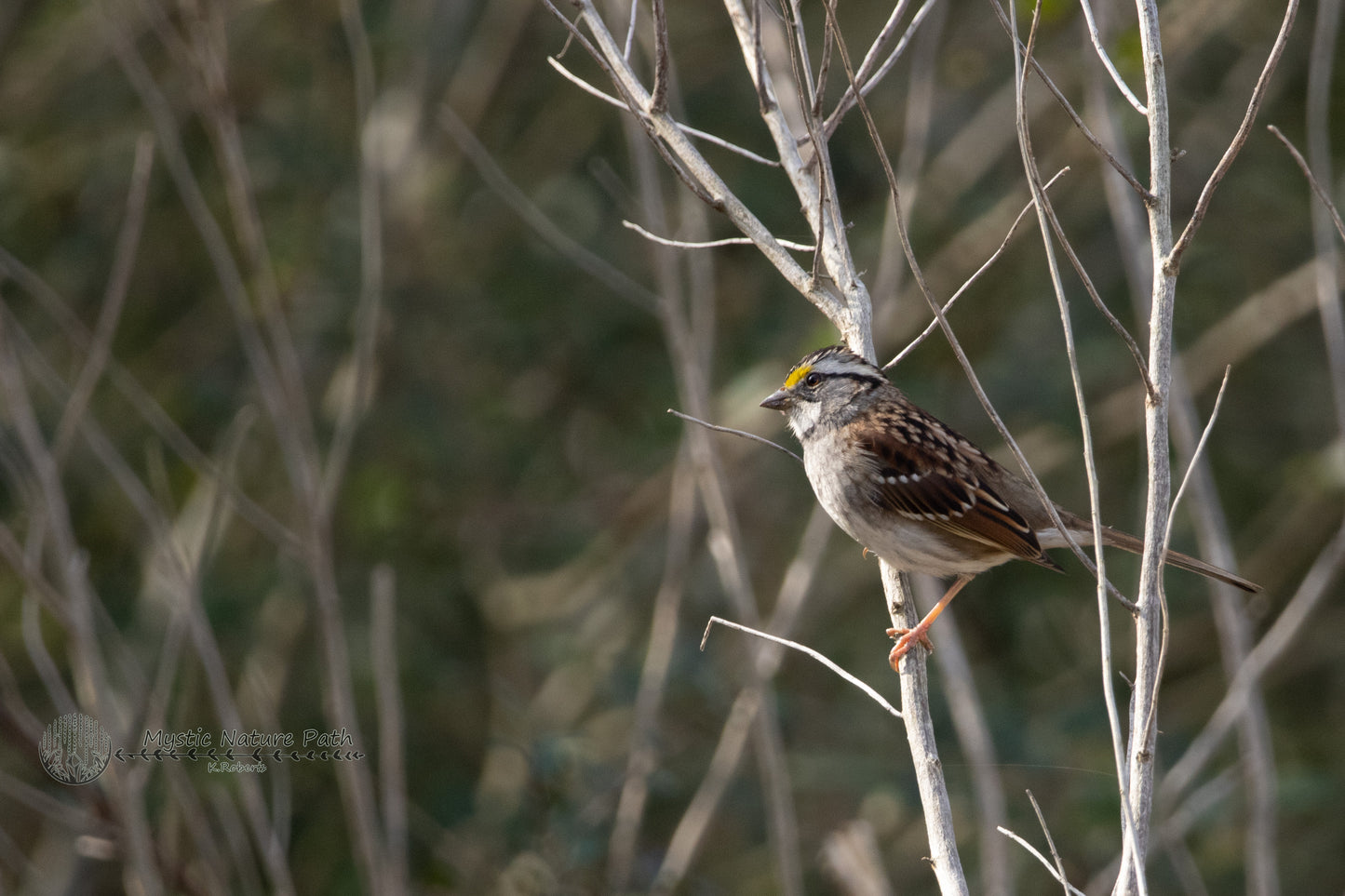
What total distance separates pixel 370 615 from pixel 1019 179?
402 centimetres

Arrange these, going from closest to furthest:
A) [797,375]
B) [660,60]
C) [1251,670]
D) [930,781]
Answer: [930,781] < [660,60] < [1251,670] < [797,375]

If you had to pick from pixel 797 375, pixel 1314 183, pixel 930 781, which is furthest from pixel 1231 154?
pixel 797 375

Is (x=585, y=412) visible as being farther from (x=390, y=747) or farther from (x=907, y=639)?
(x=907, y=639)

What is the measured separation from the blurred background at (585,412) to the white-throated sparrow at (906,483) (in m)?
1.50

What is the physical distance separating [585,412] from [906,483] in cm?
339

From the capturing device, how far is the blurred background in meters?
6.02

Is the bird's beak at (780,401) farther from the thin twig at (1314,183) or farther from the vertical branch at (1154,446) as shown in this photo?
the vertical branch at (1154,446)

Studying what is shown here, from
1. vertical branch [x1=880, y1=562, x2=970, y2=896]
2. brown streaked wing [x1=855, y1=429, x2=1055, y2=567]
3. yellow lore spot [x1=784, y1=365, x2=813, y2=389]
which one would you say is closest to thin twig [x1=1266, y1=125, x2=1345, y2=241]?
vertical branch [x1=880, y1=562, x2=970, y2=896]

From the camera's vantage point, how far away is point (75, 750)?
13.6 ft

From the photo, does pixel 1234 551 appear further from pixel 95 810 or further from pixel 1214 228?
pixel 95 810

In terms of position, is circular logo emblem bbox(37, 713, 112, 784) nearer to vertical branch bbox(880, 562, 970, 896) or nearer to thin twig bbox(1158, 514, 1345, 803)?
vertical branch bbox(880, 562, 970, 896)

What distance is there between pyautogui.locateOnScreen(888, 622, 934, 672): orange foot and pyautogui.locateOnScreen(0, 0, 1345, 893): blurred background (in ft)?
5.87

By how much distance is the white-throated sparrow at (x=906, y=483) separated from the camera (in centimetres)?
388

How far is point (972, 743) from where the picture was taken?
3.70m
